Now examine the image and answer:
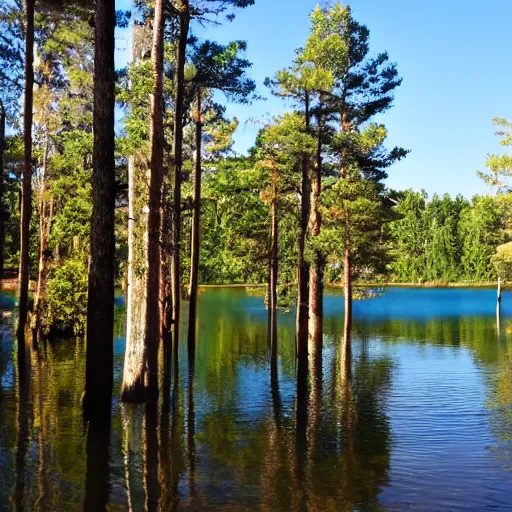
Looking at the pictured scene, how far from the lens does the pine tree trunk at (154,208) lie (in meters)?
14.0

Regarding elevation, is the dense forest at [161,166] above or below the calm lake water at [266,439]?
above

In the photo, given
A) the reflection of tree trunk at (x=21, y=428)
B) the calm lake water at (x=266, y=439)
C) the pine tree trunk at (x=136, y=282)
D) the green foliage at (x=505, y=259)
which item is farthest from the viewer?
the green foliage at (x=505, y=259)

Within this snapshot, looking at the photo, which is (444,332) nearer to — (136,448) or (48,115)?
(48,115)

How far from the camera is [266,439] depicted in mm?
11977

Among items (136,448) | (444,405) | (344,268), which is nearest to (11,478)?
(136,448)

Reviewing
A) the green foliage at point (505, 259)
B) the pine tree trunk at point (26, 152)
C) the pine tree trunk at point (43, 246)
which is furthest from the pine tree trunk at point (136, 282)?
the green foliage at point (505, 259)

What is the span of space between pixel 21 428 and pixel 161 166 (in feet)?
18.7

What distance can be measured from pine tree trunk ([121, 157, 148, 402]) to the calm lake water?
1.51ft

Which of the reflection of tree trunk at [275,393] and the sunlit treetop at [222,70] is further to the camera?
the sunlit treetop at [222,70]

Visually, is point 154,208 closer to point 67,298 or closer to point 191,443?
point 191,443

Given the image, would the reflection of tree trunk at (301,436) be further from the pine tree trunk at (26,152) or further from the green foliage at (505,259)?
the green foliage at (505,259)

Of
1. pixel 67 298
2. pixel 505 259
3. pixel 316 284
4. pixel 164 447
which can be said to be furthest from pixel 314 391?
pixel 505 259

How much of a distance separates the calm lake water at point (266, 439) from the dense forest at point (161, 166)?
1.40m

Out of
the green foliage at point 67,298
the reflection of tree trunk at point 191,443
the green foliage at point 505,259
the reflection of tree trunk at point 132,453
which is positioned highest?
the green foliage at point 505,259
